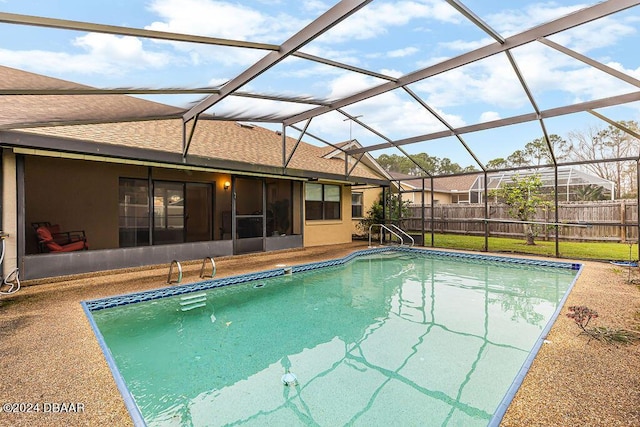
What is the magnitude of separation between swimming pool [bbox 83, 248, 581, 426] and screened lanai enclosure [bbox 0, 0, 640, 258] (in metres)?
3.22

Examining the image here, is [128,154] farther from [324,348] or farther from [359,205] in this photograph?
[359,205]

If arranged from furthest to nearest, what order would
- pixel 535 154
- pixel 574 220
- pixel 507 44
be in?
pixel 535 154, pixel 574 220, pixel 507 44

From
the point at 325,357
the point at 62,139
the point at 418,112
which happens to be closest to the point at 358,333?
the point at 325,357

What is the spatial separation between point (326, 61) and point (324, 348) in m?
4.25

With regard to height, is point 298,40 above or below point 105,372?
above

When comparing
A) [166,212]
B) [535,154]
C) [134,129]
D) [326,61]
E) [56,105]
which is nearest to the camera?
[56,105]

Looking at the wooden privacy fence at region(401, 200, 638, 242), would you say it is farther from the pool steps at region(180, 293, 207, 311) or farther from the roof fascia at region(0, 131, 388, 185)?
the pool steps at region(180, 293, 207, 311)

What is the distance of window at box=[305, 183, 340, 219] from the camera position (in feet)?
41.0

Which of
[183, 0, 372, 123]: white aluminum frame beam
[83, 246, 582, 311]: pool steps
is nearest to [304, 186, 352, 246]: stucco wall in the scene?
[83, 246, 582, 311]: pool steps

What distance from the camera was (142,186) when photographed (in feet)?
30.3

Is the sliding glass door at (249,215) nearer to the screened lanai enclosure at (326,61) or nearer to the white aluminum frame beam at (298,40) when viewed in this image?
the screened lanai enclosure at (326,61)

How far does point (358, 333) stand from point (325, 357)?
857 millimetres

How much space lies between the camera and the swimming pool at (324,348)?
281 centimetres

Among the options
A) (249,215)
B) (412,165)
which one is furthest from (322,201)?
(412,165)
